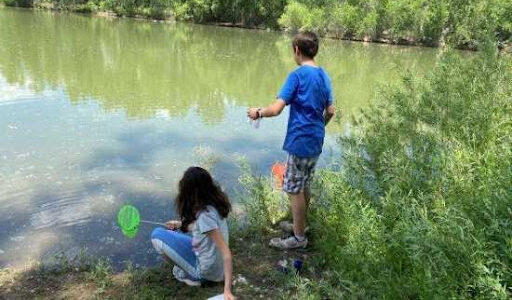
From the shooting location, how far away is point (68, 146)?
7.15m

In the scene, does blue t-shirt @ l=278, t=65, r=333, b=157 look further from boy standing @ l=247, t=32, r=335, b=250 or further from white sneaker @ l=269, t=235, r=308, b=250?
white sneaker @ l=269, t=235, r=308, b=250

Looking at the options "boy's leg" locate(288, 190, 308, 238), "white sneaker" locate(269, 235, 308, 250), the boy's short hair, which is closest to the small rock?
"white sneaker" locate(269, 235, 308, 250)

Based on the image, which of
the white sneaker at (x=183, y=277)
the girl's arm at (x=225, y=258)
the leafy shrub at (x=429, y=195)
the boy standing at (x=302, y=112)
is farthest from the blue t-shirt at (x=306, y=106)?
the white sneaker at (x=183, y=277)

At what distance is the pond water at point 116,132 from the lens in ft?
16.0

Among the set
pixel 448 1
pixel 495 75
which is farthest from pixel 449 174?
pixel 448 1

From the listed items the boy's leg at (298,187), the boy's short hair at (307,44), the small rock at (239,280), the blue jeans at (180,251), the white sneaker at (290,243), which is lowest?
the small rock at (239,280)

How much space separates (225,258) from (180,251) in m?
0.46

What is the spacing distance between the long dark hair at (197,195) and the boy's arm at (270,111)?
1.91ft

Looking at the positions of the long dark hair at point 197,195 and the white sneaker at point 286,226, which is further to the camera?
the white sneaker at point 286,226

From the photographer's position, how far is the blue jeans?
341cm

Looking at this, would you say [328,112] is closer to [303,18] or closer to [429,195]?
[429,195]

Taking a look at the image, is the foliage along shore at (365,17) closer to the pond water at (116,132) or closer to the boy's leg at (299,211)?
the pond water at (116,132)

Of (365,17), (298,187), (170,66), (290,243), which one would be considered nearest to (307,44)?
(298,187)

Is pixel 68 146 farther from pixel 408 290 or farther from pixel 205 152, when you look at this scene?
pixel 408 290
